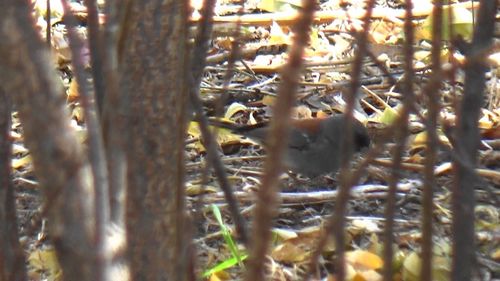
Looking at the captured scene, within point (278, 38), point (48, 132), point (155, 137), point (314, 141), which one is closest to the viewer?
point (48, 132)

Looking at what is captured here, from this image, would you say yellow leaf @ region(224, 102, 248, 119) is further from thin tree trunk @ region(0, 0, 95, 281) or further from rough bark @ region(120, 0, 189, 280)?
thin tree trunk @ region(0, 0, 95, 281)

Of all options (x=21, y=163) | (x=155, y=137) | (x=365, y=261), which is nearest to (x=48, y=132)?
(x=155, y=137)

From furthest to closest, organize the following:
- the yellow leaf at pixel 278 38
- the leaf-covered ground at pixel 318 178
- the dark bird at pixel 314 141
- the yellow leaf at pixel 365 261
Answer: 1. the yellow leaf at pixel 278 38
2. the dark bird at pixel 314 141
3. the leaf-covered ground at pixel 318 178
4. the yellow leaf at pixel 365 261

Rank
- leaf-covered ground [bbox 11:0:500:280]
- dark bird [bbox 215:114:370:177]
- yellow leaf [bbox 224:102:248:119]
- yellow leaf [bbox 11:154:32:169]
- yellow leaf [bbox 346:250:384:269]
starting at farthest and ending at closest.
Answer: yellow leaf [bbox 224:102:248:119], dark bird [bbox 215:114:370:177], yellow leaf [bbox 11:154:32:169], leaf-covered ground [bbox 11:0:500:280], yellow leaf [bbox 346:250:384:269]

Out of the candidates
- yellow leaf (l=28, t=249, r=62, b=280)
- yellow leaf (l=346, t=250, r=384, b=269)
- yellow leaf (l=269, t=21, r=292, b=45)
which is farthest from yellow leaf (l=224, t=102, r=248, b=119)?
yellow leaf (l=346, t=250, r=384, b=269)

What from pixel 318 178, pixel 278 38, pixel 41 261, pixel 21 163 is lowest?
pixel 41 261

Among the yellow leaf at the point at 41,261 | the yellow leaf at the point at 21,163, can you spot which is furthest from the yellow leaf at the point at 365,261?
the yellow leaf at the point at 21,163

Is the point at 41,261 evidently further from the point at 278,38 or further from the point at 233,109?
the point at 278,38

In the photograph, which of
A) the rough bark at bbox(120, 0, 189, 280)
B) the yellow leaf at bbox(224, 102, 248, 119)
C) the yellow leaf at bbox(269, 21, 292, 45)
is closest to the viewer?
the rough bark at bbox(120, 0, 189, 280)

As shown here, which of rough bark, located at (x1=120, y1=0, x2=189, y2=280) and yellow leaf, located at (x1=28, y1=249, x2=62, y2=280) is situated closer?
rough bark, located at (x1=120, y1=0, x2=189, y2=280)

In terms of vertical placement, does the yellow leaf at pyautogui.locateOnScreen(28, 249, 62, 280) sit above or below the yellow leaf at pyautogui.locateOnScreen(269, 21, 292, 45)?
below

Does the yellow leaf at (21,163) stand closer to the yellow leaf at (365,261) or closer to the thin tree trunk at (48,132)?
the yellow leaf at (365,261)

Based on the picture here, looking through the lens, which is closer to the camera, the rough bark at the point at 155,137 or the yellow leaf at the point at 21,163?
the rough bark at the point at 155,137

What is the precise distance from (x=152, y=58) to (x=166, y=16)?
0.06 m
